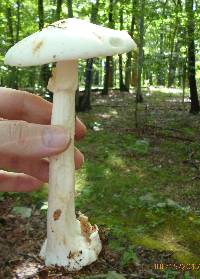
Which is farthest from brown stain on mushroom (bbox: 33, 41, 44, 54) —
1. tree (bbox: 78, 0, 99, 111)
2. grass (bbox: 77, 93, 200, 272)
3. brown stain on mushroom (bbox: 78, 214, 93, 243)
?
tree (bbox: 78, 0, 99, 111)

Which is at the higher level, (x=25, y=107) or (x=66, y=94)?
(x=66, y=94)

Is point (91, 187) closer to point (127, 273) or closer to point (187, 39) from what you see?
point (127, 273)

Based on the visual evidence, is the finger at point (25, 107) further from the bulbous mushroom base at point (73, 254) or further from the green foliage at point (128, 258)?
the green foliage at point (128, 258)

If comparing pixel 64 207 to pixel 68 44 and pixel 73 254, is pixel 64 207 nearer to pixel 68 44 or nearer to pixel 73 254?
pixel 73 254

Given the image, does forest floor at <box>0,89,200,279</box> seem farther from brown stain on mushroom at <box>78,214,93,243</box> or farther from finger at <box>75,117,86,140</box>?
finger at <box>75,117,86,140</box>

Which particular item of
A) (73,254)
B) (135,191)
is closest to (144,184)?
(135,191)
